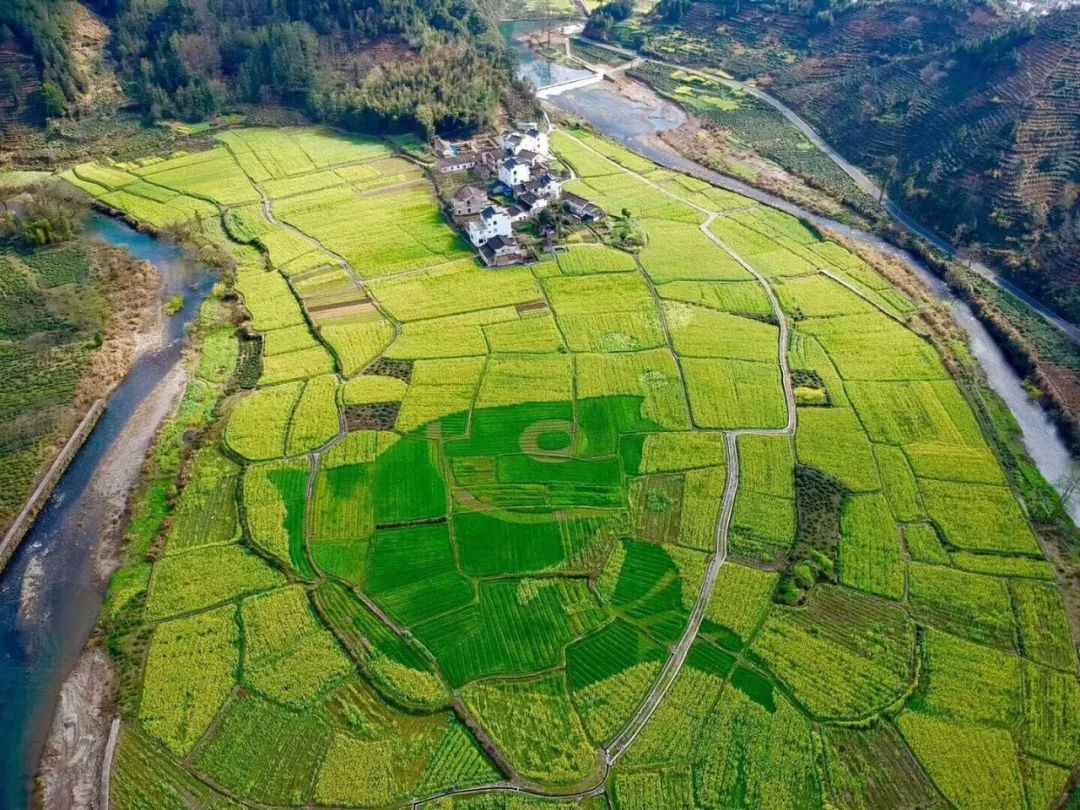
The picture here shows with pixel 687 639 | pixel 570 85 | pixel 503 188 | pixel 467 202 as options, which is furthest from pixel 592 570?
pixel 570 85

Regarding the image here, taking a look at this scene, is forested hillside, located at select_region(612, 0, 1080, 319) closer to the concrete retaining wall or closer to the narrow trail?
the narrow trail

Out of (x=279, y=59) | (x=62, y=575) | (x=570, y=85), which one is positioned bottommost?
(x=62, y=575)

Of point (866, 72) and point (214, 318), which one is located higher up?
point (866, 72)

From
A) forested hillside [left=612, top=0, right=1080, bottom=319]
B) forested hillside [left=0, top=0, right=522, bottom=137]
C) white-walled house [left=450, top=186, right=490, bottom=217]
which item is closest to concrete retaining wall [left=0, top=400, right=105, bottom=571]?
white-walled house [left=450, top=186, right=490, bottom=217]

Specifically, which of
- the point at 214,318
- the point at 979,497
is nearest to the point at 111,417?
the point at 214,318

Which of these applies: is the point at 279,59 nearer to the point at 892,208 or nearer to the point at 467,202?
the point at 467,202

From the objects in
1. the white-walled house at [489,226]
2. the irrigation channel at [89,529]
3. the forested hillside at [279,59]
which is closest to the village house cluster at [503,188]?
the white-walled house at [489,226]

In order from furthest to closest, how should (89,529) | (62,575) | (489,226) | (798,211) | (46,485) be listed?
(798,211), (489,226), (46,485), (89,529), (62,575)

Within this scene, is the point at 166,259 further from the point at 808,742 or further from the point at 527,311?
the point at 808,742
